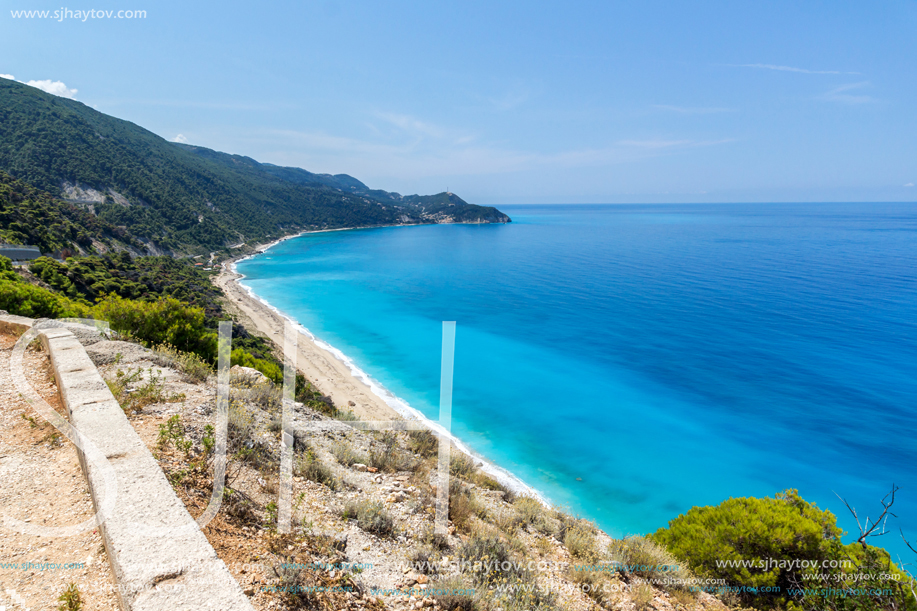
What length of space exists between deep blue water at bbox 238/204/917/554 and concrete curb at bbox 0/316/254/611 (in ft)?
53.0

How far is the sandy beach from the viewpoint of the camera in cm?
2222

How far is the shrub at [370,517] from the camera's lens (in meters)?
4.96

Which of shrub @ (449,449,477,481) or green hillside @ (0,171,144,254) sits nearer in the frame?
shrub @ (449,449,477,481)

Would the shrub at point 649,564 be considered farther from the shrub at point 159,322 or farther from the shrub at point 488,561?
the shrub at point 159,322

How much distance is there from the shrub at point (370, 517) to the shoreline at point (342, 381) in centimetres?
637

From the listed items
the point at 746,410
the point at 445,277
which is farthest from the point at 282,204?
the point at 746,410

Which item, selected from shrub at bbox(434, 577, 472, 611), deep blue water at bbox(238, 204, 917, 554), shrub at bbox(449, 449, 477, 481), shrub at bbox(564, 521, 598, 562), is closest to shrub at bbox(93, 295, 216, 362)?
shrub at bbox(449, 449, 477, 481)

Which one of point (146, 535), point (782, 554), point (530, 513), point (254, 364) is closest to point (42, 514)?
point (146, 535)

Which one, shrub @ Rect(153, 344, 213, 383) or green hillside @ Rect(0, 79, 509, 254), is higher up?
green hillside @ Rect(0, 79, 509, 254)

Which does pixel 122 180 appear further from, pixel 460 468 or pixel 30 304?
pixel 460 468

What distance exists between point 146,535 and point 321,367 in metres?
25.7

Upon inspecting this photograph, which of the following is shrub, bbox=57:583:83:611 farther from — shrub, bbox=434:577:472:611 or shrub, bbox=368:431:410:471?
shrub, bbox=368:431:410:471

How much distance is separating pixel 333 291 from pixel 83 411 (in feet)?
171

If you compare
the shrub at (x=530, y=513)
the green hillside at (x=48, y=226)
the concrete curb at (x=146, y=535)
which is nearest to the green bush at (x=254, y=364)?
the concrete curb at (x=146, y=535)
